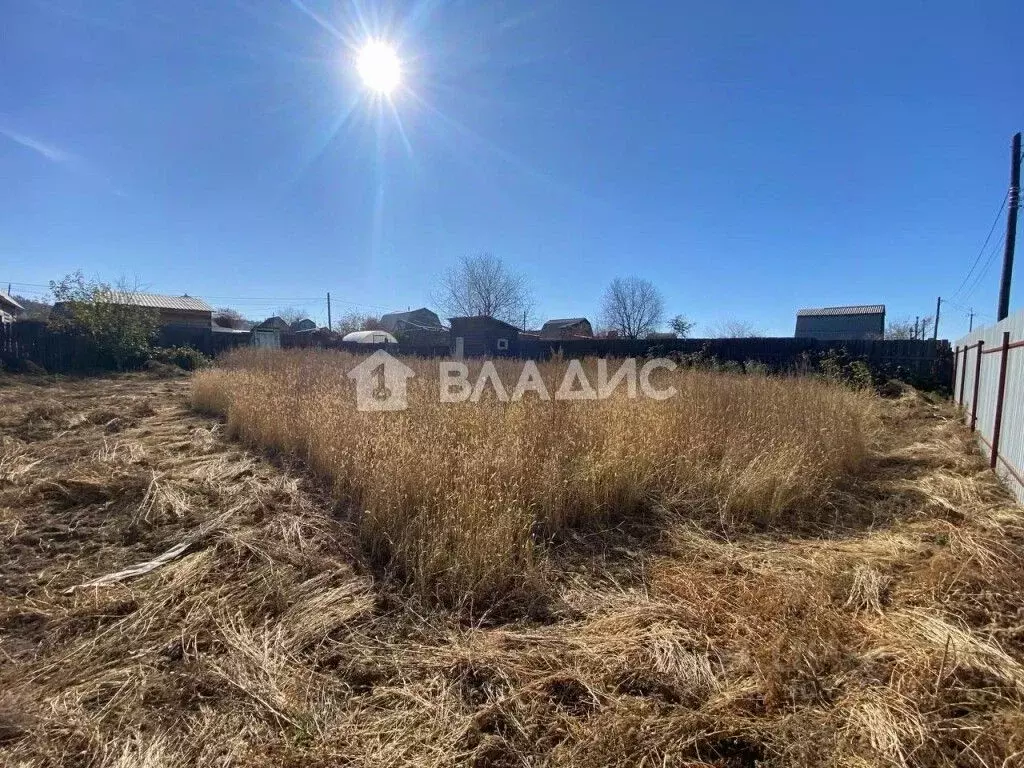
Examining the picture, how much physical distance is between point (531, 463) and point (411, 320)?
4377 centimetres

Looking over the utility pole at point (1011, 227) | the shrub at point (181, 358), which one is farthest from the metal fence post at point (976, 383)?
the shrub at point (181, 358)

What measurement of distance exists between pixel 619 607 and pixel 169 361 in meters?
16.3

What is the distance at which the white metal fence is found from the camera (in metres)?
3.40

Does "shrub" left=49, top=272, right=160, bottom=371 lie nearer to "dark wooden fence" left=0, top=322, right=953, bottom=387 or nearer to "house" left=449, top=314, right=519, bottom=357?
"dark wooden fence" left=0, top=322, right=953, bottom=387

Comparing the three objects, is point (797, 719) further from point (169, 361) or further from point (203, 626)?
point (169, 361)

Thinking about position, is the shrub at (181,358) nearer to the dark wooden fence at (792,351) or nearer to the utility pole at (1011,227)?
the dark wooden fence at (792,351)

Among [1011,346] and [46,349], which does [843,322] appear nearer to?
[1011,346]

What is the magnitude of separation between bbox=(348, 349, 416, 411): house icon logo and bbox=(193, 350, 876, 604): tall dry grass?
234mm

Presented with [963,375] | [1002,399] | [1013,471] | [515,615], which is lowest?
[515,615]

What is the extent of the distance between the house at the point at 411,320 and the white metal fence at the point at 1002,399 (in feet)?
132

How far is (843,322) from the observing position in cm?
2717

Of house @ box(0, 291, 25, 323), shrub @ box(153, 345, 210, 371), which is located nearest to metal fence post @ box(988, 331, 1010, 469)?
shrub @ box(153, 345, 210, 371)

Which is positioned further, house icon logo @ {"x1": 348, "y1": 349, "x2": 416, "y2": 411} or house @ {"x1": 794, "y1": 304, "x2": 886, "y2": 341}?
house @ {"x1": 794, "y1": 304, "x2": 886, "y2": 341}

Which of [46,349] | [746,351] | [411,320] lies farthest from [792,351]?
[411,320]
